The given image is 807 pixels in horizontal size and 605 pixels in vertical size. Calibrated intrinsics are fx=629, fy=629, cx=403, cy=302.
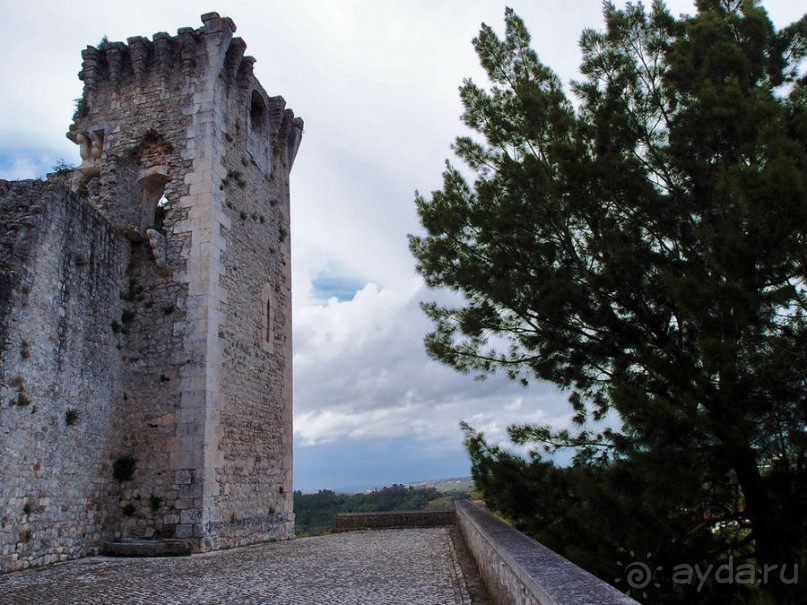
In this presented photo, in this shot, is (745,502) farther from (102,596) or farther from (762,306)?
(102,596)

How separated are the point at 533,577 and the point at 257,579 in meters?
4.51

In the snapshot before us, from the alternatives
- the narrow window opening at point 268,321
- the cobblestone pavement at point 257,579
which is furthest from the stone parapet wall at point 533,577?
the narrow window opening at point 268,321

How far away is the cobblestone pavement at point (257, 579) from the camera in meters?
5.57

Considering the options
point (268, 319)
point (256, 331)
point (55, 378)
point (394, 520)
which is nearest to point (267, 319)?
point (268, 319)

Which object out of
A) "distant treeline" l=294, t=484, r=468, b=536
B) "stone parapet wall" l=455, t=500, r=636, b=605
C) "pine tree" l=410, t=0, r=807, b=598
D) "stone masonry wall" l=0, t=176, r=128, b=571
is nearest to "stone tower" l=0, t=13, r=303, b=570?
"stone masonry wall" l=0, t=176, r=128, b=571

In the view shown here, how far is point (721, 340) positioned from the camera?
4.59 m

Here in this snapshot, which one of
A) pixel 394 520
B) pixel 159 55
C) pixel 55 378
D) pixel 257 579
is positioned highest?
pixel 159 55

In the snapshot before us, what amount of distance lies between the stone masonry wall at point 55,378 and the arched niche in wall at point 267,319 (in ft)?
9.89

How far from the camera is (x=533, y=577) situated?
3123mm

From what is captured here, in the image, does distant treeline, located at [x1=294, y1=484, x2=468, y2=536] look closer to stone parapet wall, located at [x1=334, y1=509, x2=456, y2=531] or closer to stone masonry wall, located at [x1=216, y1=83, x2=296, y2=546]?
stone parapet wall, located at [x1=334, y1=509, x2=456, y2=531]

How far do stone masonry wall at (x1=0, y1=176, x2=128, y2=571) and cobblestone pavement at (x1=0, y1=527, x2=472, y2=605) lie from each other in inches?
22.5

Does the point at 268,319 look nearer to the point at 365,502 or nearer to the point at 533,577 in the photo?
the point at 533,577

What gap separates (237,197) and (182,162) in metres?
1.21

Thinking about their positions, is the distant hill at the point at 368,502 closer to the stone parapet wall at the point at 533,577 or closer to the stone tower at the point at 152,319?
the stone tower at the point at 152,319
